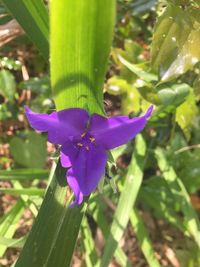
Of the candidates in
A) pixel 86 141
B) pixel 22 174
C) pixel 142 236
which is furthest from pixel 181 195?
pixel 86 141

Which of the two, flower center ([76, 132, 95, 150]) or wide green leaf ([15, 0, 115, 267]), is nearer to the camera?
wide green leaf ([15, 0, 115, 267])

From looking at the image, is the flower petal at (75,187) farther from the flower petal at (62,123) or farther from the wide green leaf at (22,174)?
the wide green leaf at (22,174)

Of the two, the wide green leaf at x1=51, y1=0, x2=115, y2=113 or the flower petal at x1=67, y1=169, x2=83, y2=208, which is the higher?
the wide green leaf at x1=51, y1=0, x2=115, y2=113

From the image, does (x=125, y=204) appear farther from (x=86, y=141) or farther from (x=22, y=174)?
(x=86, y=141)

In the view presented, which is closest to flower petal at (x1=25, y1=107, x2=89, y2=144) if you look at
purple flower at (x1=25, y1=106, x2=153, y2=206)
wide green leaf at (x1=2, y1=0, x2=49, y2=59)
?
purple flower at (x1=25, y1=106, x2=153, y2=206)

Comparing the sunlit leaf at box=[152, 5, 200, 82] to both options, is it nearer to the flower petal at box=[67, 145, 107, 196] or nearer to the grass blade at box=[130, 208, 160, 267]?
the flower petal at box=[67, 145, 107, 196]

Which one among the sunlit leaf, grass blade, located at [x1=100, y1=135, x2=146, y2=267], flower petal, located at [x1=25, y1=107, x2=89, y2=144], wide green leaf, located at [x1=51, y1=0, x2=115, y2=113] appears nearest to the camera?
wide green leaf, located at [x1=51, y1=0, x2=115, y2=113]

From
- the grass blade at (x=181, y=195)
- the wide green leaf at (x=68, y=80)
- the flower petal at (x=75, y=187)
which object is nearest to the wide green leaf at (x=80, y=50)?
the wide green leaf at (x=68, y=80)
